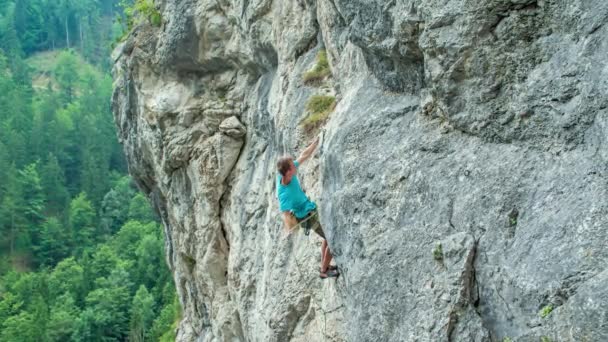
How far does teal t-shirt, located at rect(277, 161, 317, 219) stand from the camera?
1026 cm

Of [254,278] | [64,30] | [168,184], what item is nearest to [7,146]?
[64,30]

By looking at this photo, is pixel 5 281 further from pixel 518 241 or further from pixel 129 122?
pixel 518 241

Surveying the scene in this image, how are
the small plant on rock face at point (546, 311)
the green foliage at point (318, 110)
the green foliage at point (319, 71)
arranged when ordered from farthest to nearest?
the green foliage at point (319, 71) → the green foliage at point (318, 110) → the small plant on rock face at point (546, 311)

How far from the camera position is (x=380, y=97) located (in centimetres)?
947

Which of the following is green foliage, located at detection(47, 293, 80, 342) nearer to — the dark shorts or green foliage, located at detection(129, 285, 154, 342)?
green foliage, located at detection(129, 285, 154, 342)

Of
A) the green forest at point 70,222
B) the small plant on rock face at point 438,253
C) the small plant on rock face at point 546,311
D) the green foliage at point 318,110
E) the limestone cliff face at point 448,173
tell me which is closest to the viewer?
the small plant on rock face at point 546,311

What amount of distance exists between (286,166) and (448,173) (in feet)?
9.36

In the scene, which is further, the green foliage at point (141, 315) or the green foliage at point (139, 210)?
the green foliage at point (139, 210)

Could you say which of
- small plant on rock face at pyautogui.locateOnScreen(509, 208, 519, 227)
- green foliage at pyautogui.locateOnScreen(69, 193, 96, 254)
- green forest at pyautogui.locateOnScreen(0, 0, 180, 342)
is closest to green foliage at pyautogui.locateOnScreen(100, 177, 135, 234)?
green forest at pyautogui.locateOnScreen(0, 0, 180, 342)

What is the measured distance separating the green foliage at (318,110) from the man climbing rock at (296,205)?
1445 mm

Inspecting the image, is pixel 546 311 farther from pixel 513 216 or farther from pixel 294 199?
pixel 294 199

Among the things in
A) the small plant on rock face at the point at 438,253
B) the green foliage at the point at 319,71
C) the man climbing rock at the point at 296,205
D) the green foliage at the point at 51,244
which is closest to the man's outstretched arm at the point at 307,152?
the man climbing rock at the point at 296,205

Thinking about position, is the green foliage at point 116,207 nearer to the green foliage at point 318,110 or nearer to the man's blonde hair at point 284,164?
the green foliage at point 318,110

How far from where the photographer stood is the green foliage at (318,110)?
12000 mm
